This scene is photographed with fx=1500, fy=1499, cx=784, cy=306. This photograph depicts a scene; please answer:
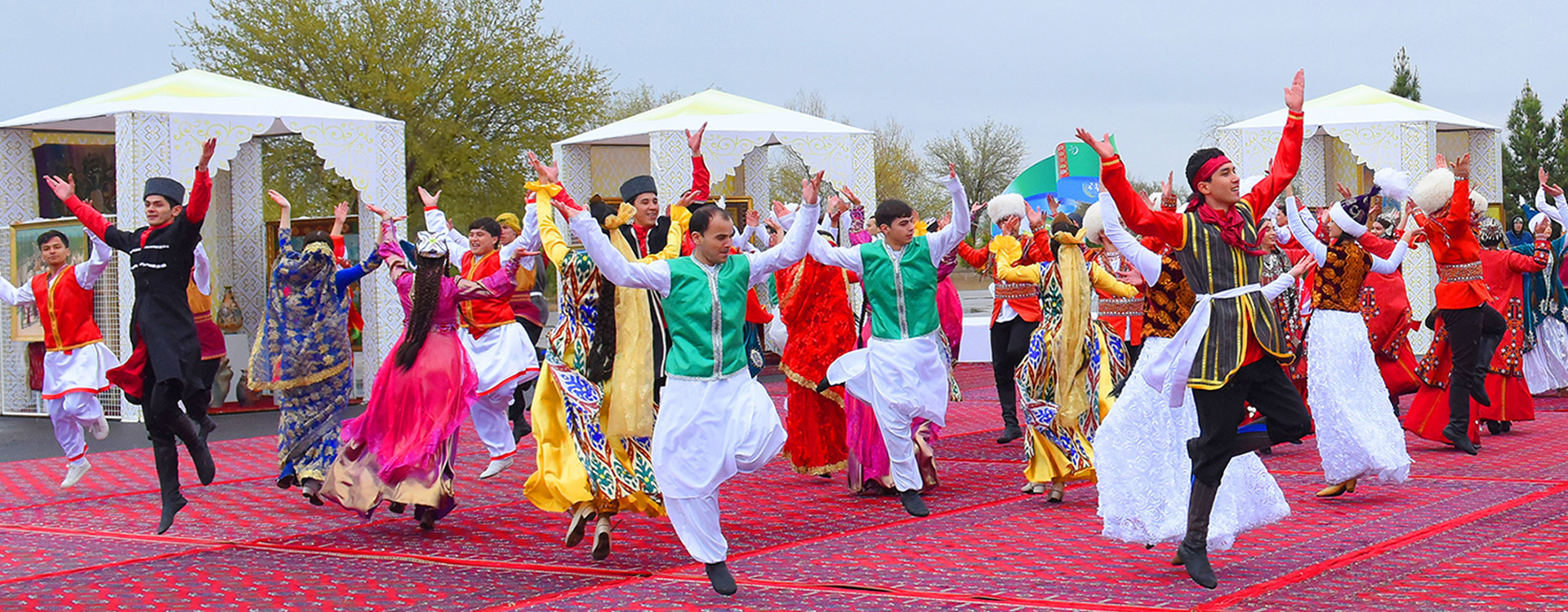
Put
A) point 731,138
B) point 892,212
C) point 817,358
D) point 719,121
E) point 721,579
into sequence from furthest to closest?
point 719,121 → point 731,138 → point 817,358 → point 892,212 → point 721,579

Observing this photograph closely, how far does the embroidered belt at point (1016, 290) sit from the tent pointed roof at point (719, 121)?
6601 millimetres

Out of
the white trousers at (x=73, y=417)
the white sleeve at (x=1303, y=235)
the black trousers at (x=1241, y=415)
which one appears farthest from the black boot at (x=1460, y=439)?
the white trousers at (x=73, y=417)

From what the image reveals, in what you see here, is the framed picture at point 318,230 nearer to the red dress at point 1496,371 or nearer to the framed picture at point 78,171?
the framed picture at point 78,171

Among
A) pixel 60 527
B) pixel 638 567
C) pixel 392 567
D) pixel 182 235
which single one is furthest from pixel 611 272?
pixel 60 527

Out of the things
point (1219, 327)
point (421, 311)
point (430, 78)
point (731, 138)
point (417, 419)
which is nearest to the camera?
point (1219, 327)

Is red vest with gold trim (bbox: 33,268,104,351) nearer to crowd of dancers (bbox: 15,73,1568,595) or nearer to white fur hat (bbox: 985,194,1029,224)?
crowd of dancers (bbox: 15,73,1568,595)

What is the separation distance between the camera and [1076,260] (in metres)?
8.05

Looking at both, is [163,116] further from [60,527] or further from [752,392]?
[752,392]

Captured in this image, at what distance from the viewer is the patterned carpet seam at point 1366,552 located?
5051 mm

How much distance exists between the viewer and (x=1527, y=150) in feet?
109

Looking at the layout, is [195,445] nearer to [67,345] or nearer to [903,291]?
[67,345]

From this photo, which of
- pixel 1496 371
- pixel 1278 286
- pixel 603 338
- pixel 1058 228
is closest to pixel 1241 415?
pixel 1278 286

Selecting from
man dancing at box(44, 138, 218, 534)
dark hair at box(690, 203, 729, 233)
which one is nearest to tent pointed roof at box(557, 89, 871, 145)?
man dancing at box(44, 138, 218, 534)

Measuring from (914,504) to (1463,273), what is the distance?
13.6ft
